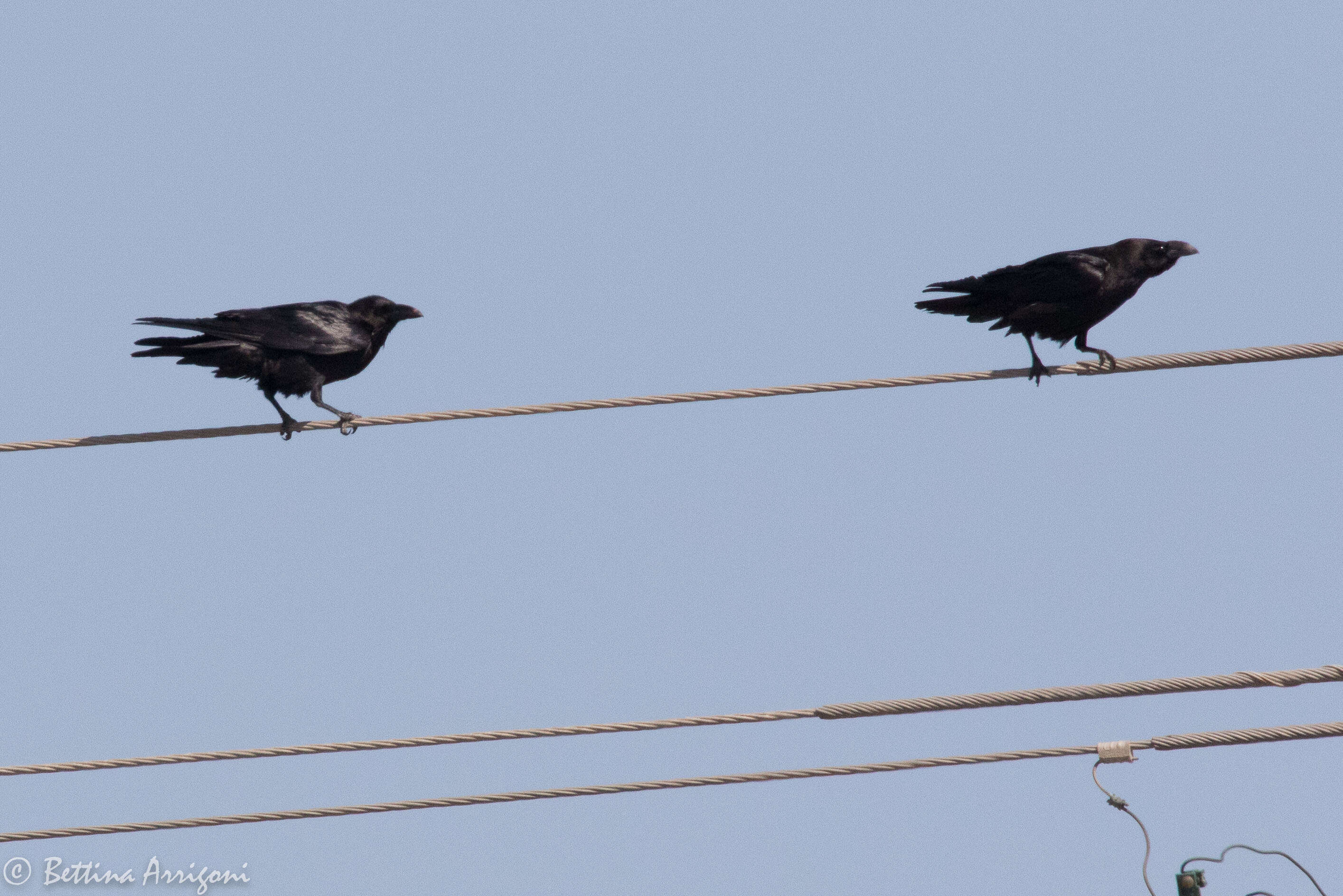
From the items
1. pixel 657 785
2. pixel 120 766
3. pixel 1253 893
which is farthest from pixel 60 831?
pixel 1253 893

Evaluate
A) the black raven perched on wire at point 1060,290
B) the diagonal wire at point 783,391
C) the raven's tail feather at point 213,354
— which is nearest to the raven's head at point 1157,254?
the black raven perched on wire at point 1060,290

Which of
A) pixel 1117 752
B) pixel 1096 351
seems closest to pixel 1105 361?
pixel 1096 351

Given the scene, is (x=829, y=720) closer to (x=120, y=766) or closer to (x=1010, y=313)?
(x=120, y=766)

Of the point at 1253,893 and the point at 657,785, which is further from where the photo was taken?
the point at 657,785

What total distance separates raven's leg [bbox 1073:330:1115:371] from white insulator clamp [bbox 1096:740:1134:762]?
2.80 m

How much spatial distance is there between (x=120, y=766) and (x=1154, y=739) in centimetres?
416

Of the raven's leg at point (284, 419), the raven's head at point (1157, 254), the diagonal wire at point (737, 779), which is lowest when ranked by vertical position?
the diagonal wire at point (737, 779)

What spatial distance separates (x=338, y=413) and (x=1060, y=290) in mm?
4483

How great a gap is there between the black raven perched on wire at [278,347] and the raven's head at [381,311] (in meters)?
0.16

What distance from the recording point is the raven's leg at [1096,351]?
401 inches

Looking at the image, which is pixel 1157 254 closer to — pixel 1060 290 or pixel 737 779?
pixel 1060 290

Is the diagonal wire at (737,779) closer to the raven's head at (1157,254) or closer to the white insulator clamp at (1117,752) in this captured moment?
the white insulator clamp at (1117,752)

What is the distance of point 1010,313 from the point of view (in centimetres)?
1141

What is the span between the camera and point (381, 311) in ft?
39.8
